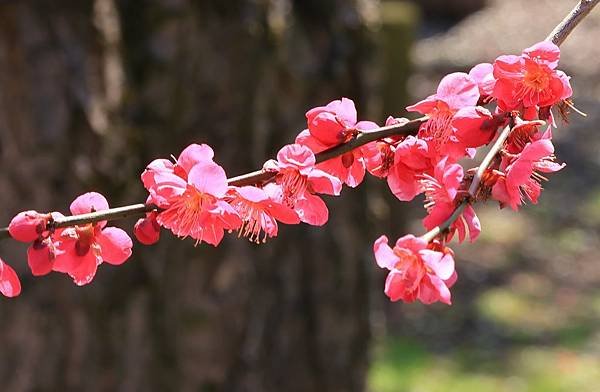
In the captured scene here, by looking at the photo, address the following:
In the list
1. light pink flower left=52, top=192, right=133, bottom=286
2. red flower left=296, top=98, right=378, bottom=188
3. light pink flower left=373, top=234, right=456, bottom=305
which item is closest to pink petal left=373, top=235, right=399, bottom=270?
light pink flower left=373, top=234, right=456, bottom=305

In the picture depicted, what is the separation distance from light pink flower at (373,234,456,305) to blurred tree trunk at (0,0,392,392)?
1.82 meters

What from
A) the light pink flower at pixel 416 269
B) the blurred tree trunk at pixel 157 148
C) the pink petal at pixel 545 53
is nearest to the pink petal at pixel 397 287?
the light pink flower at pixel 416 269

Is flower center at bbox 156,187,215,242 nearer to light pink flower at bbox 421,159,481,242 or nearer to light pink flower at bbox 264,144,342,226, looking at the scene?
light pink flower at bbox 264,144,342,226

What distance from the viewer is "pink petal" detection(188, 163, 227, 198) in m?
0.82

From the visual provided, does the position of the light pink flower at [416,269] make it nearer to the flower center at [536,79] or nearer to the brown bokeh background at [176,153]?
the flower center at [536,79]

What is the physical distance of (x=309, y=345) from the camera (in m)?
2.94

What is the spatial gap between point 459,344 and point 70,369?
7.28 ft

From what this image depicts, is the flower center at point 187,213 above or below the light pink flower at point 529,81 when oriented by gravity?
below

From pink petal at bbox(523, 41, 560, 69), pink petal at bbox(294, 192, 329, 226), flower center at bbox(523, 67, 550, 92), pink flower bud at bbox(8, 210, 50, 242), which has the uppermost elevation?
pink petal at bbox(523, 41, 560, 69)

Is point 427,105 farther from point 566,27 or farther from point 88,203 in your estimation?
point 88,203

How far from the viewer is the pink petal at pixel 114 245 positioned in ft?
2.90

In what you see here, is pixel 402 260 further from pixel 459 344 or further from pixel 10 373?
pixel 459 344

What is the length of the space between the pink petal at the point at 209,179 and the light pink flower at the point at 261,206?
0.04 feet

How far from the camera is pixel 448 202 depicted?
2.56 ft
